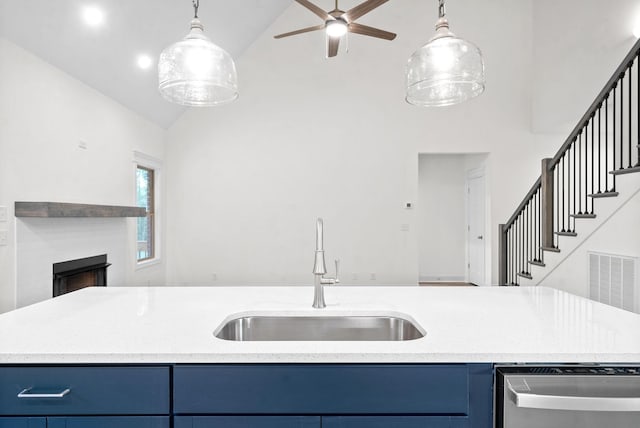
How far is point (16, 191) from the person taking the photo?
274cm

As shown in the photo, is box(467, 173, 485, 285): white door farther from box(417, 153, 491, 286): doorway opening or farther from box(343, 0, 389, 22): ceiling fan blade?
box(343, 0, 389, 22): ceiling fan blade

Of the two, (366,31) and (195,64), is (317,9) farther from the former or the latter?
(195,64)

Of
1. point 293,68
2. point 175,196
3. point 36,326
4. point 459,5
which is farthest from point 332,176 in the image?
point 36,326

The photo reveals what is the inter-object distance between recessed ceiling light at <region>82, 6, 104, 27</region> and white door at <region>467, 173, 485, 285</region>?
5.51 metres

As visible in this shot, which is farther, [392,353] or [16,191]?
[16,191]

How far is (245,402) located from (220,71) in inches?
55.8

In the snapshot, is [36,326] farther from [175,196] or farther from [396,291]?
[175,196]

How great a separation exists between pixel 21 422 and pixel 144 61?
385cm

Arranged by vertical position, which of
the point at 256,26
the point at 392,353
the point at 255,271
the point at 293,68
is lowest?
the point at 255,271

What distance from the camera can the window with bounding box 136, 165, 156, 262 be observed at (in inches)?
195

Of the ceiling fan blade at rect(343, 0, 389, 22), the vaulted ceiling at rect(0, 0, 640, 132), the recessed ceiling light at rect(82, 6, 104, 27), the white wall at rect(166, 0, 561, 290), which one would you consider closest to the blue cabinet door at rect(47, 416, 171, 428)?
the ceiling fan blade at rect(343, 0, 389, 22)

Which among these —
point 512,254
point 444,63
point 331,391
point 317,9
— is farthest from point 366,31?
point 512,254

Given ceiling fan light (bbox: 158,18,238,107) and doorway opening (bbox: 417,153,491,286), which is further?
doorway opening (bbox: 417,153,491,286)

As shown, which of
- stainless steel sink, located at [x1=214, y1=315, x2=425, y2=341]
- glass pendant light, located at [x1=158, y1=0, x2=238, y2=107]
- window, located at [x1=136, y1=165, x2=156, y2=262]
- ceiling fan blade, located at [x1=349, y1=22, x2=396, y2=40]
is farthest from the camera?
window, located at [x1=136, y1=165, x2=156, y2=262]
